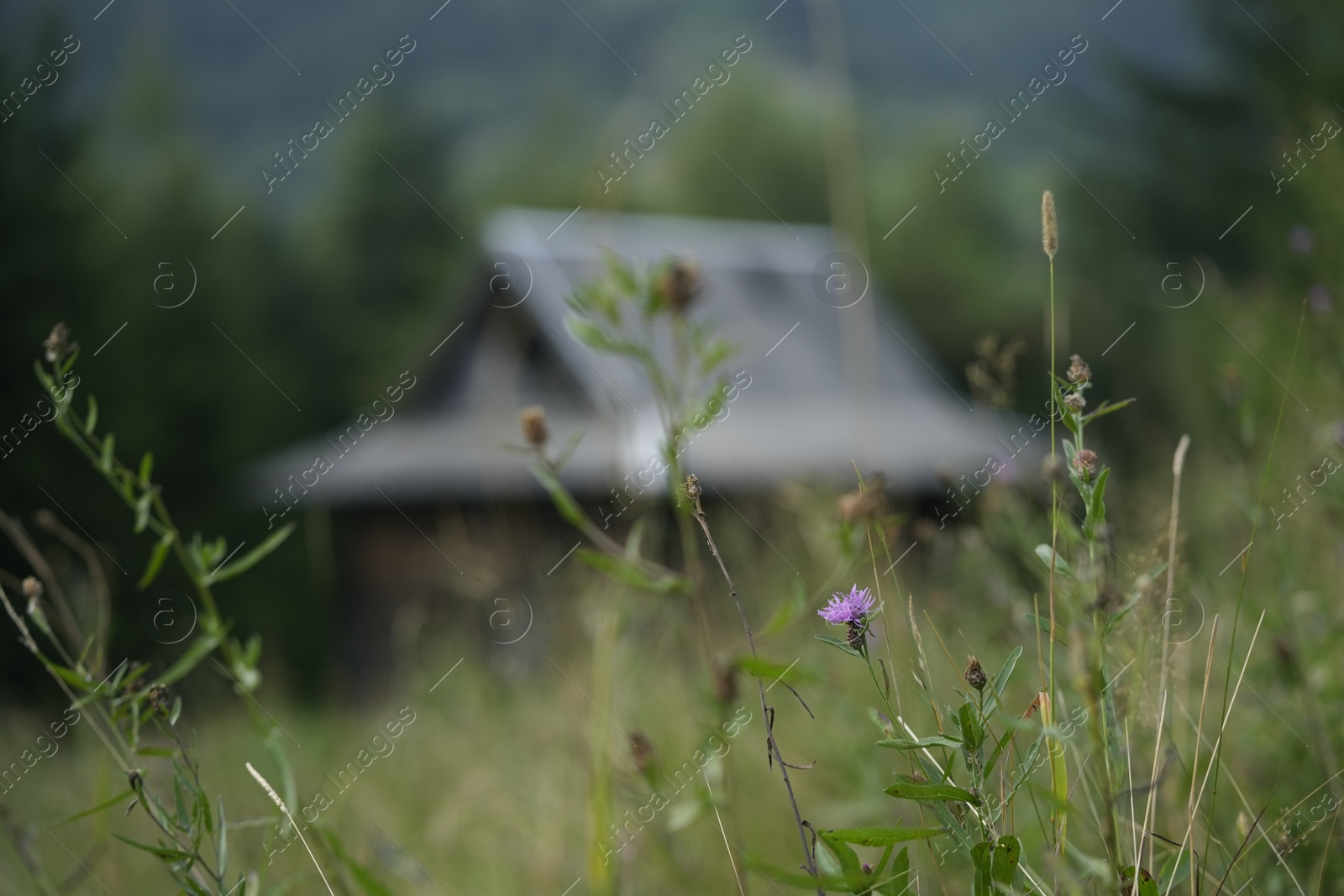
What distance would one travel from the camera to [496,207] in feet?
106

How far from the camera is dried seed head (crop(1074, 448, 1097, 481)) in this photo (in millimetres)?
719

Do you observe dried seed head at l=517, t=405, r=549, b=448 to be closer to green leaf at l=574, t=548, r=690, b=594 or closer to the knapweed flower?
green leaf at l=574, t=548, r=690, b=594

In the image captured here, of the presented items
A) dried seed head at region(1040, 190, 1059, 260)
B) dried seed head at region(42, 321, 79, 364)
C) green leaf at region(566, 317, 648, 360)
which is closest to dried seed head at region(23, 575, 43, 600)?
dried seed head at region(42, 321, 79, 364)

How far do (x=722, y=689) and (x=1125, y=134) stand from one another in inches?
563

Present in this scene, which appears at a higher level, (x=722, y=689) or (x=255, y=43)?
(x=255, y=43)

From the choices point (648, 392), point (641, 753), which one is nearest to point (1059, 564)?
point (641, 753)

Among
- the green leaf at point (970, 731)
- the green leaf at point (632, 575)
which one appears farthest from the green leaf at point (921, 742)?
the green leaf at point (632, 575)

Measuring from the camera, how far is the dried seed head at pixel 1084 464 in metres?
0.72

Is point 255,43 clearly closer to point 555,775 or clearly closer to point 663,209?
point 663,209

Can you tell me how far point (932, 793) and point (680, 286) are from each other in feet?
2.56

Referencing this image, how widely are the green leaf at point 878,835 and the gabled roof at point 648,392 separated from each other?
307 inches

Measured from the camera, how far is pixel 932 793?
71 cm

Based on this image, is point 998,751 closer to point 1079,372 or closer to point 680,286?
point 1079,372

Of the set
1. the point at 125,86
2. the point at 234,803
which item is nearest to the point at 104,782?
the point at 234,803
